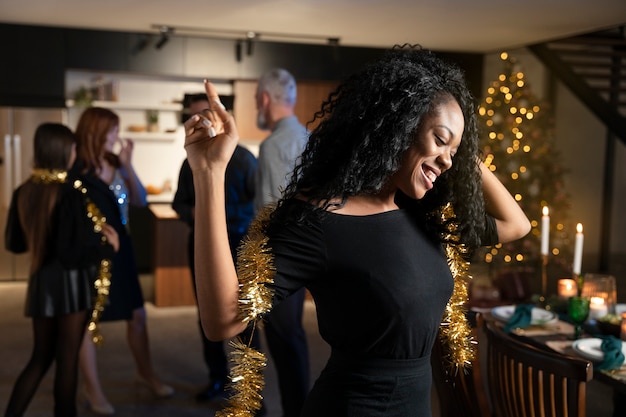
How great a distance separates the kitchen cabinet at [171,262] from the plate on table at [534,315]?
332cm

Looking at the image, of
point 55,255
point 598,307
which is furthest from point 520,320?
point 55,255

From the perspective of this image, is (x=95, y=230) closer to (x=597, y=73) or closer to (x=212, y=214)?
(x=212, y=214)

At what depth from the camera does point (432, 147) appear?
1.34 m

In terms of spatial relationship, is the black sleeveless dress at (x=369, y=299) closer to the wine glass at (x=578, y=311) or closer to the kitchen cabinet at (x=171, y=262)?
the wine glass at (x=578, y=311)

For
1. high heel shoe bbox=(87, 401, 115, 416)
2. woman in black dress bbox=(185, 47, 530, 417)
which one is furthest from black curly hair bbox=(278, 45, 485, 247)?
high heel shoe bbox=(87, 401, 115, 416)

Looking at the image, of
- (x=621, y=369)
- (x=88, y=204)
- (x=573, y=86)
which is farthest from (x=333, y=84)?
(x=621, y=369)

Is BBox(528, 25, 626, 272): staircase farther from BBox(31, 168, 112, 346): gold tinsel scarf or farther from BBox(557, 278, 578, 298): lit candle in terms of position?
BBox(31, 168, 112, 346): gold tinsel scarf

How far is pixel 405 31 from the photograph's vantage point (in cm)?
673

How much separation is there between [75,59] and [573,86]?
4753 millimetres

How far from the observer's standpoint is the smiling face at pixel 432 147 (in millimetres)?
1338

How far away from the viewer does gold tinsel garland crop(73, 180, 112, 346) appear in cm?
322

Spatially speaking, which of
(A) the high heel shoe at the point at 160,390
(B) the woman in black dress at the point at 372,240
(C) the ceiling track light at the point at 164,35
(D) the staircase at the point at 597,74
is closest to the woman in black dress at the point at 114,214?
(A) the high heel shoe at the point at 160,390

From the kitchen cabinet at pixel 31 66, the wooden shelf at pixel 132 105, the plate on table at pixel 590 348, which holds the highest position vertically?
the kitchen cabinet at pixel 31 66

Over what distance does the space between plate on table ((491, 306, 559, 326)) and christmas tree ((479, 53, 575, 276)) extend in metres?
4.58
